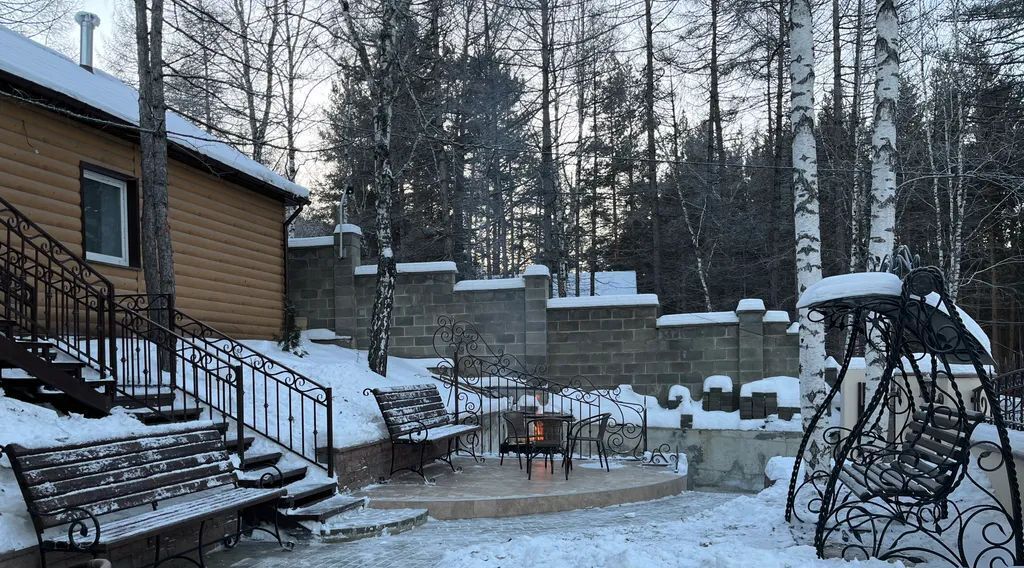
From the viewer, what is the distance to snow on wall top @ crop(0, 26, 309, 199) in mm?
9219

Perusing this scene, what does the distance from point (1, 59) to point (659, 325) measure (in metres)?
10.9

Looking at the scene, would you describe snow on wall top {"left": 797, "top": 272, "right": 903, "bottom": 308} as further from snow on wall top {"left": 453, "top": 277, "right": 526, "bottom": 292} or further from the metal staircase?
snow on wall top {"left": 453, "top": 277, "right": 526, "bottom": 292}

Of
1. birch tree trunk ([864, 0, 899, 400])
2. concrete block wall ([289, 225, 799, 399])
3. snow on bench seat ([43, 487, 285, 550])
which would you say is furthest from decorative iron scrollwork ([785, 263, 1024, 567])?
concrete block wall ([289, 225, 799, 399])

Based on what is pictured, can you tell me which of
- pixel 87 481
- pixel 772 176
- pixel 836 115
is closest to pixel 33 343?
pixel 87 481

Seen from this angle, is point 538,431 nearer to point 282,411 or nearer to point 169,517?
point 282,411

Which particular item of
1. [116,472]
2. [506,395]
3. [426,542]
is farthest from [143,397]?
[506,395]

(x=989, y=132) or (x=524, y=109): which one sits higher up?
(x=524, y=109)

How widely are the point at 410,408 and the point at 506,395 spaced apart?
433 centimetres

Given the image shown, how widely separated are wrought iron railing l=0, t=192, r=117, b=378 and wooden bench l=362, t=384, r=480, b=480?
2826 millimetres

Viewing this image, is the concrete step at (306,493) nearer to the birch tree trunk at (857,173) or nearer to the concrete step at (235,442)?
the concrete step at (235,442)

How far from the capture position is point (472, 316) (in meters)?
14.5

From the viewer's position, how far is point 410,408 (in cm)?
898

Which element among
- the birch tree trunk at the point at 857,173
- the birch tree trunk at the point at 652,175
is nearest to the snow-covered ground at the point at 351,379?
the birch tree trunk at the point at 857,173

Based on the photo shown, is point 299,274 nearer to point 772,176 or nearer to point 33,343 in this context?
point 33,343
